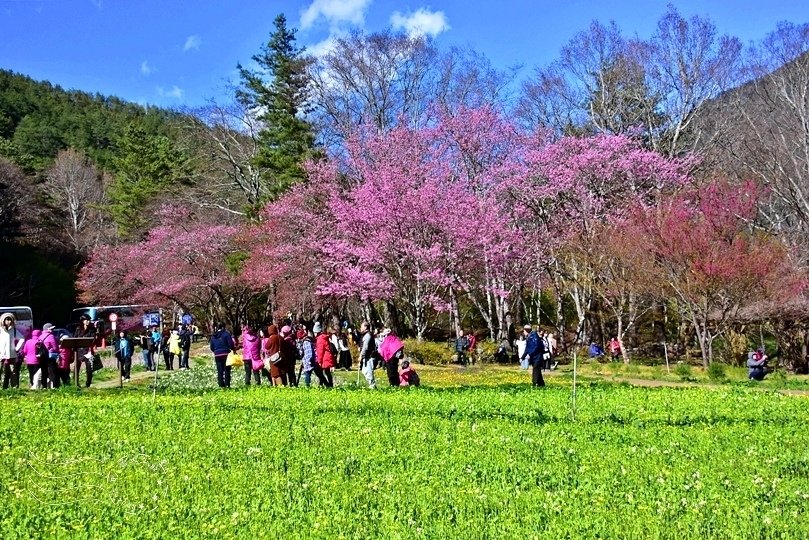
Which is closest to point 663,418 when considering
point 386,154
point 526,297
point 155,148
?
point 386,154

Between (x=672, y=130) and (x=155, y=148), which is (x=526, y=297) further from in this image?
(x=155, y=148)

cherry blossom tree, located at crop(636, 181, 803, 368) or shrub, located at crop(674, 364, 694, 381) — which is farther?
cherry blossom tree, located at crop(636, 181, 803, 368)

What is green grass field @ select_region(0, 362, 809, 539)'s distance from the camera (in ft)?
16.9

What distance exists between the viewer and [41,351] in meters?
15.7

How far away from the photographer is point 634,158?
31719mm

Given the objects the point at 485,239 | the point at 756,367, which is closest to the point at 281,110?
the point at 485,239

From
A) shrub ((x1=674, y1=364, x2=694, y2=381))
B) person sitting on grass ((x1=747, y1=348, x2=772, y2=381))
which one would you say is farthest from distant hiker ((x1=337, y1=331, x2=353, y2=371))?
person sitting on grass ((x1=747, y1=348, x2=772, y2=381))

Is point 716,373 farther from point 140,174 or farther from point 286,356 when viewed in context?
point 140,174

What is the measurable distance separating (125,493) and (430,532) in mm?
2685

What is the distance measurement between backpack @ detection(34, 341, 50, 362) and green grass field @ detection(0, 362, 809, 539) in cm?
455

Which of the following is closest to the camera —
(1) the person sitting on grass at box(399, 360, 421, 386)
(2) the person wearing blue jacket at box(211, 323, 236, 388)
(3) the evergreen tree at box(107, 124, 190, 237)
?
(1) the person sitting on grass at box(399, 360, 421, 386)

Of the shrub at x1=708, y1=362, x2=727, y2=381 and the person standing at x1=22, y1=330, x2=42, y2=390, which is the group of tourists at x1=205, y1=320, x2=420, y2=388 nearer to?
the person standing at x1=22, y1=330, x2=42, y2=390

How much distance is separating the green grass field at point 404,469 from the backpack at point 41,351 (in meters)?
4.55

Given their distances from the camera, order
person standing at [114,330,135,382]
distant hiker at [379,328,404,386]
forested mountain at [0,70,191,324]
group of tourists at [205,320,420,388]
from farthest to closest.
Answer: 1. forested mountain at [0,70,191,324]
2. person standing at [114,330,135,382]
3. group of tourists at [205,320,420,388]
4. distant hiker at [379,328,404,386]
